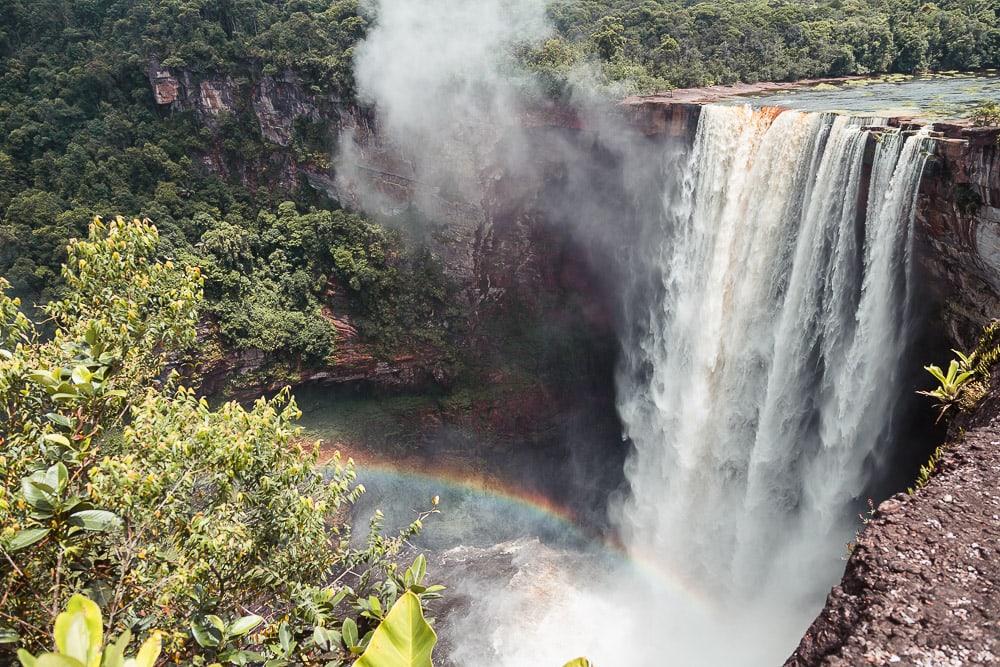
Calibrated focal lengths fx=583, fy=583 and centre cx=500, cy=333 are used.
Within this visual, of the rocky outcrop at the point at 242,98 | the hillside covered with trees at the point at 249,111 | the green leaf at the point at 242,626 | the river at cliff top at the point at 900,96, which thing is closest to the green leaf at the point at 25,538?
the green leaf at the point at 242,626

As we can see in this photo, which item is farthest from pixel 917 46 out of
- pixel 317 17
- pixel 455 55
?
pixel 317 17

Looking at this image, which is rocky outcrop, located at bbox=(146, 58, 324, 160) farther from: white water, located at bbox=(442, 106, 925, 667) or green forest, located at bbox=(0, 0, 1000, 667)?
white water, located at bbox=(442, 106, 925, 667)

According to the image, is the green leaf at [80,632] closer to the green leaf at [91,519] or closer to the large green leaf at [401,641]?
the large green leaf at [401,641]

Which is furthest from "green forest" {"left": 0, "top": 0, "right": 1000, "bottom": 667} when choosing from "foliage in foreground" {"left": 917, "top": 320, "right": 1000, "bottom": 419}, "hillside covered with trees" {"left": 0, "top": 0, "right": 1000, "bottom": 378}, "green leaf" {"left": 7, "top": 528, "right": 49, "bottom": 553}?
"foliage in foreground" {"left": 917, "top": 320, "right": 1000, "bottom": 419}

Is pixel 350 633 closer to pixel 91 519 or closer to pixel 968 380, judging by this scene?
pixel 91 519

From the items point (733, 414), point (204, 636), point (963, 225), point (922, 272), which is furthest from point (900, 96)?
point (204, 636)

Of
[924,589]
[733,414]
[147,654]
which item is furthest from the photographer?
[733,414]
